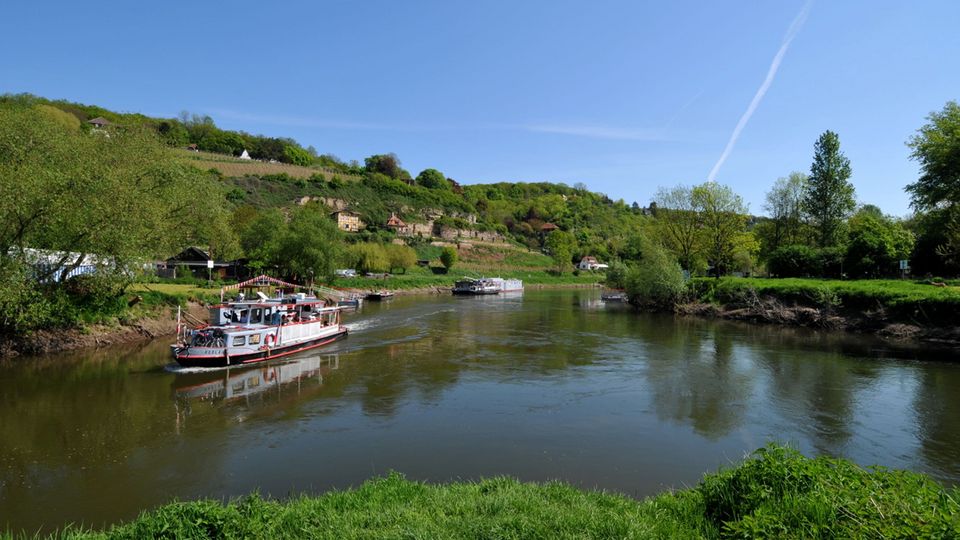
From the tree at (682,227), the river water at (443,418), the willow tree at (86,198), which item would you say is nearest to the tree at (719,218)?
Result: the tree at (682,227)

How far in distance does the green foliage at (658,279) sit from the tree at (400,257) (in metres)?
44.4

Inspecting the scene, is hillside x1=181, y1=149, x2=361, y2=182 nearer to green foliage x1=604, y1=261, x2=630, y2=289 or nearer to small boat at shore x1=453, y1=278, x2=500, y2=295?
small boat at shore x1=453, y1=278, x2=500, y2=295

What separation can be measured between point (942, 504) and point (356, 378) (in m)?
19.0

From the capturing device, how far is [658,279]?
49562 mm

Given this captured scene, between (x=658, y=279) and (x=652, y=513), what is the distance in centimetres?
4547

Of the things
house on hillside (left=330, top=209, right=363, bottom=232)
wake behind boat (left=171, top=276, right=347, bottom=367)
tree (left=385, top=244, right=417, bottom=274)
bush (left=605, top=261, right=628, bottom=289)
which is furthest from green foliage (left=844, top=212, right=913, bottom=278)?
house on hillside (left=330, top=209, right=363, bottom=232)

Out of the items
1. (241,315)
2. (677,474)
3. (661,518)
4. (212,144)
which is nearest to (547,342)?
(241,315)

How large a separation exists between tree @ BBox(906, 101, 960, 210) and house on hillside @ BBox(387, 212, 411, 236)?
301ft

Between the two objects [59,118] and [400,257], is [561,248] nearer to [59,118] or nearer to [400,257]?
[400,257]

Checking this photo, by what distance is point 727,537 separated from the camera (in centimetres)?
A: 546

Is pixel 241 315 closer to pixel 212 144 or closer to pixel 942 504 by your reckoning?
pixel 942 504

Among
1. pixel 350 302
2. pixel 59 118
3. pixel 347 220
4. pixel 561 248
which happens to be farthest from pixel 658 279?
pixel 59 118

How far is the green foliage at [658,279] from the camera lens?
4909 centimetres

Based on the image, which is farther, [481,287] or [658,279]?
[481,287]
